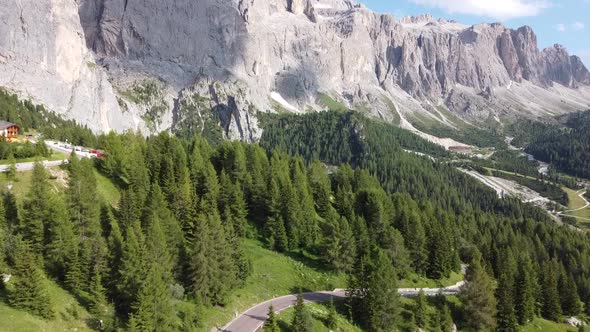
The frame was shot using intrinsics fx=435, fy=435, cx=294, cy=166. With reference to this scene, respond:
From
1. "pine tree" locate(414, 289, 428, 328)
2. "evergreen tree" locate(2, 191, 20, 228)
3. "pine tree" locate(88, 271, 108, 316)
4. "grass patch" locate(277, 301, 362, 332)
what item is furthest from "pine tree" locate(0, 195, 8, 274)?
"pine tree" locate(414, 289, 428, 328)

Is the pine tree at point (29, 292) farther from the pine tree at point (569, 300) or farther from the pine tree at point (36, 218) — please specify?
the pine tree at point (569, 300)

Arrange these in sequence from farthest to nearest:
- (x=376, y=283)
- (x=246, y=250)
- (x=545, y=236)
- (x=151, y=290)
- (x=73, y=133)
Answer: (x=545, y=236) < (x=73, y=133) < (x=246, y=250) < (x=376, y=283) < (x=151, y=290)

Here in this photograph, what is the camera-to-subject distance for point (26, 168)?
6362 centimetres

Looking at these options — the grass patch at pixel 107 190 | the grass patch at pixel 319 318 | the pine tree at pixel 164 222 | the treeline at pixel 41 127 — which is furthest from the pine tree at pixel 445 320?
the treeline at pixel 41 127

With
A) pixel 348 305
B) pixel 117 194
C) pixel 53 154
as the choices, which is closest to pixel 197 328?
pixel 348 305

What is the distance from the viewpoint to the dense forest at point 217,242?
4438 cm

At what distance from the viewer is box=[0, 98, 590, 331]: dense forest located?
146ft

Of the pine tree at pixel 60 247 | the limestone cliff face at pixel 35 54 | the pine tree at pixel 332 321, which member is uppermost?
the limestone cliff face at pixel 35 54

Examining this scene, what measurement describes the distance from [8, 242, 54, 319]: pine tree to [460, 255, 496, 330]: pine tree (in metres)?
56.8

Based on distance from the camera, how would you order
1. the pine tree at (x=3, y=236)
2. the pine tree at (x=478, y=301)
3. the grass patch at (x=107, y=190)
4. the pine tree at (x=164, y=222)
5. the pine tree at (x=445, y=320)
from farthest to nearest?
the grass patch at (x=107, y=190)
the pine tree at (x=478, y=301)
the pine tree at (x=445, y=320)
the pine tree at (x=164, y=222)
the pine tree at (x=3, y=236)

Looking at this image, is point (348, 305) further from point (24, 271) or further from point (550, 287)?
point (550, 287)

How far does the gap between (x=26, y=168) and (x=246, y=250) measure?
3467cm

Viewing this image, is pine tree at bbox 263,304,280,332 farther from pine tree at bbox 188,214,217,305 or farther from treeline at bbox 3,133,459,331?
pine tree at bbox 188,214,217,305

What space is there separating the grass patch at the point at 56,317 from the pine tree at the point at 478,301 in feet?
176
